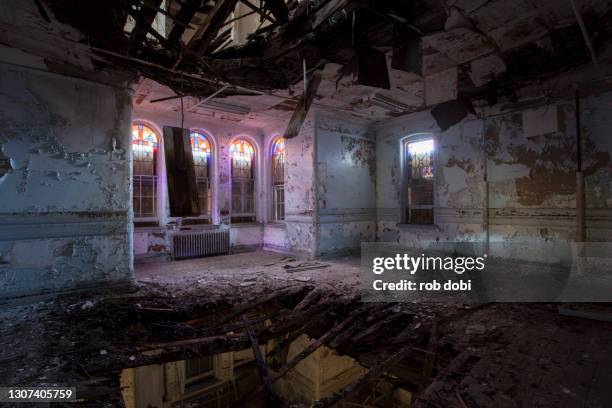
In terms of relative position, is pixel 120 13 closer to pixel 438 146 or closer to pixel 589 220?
pixel 438 146

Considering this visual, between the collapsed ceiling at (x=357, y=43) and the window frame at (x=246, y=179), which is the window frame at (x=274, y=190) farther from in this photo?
the collapsed ceiling at (x=357, y=43)

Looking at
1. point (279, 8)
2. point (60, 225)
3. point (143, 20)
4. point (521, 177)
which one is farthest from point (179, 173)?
point (521, 177)

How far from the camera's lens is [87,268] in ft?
16.5

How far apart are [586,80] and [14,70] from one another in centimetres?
929

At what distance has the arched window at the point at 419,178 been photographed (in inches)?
320

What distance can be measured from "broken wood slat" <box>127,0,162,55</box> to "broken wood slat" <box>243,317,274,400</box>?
159 inches

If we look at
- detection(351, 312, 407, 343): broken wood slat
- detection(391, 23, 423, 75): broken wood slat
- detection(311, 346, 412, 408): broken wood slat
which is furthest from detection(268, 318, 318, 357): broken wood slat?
detection(391, 23, 423, 75): broken wood slat

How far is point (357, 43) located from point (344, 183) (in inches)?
173

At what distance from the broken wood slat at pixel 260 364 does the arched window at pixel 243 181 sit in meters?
5.75

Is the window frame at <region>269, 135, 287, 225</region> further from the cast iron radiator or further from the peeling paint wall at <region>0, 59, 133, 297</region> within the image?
the peeling paint wall at <region>0, 59, 133, 297</region>

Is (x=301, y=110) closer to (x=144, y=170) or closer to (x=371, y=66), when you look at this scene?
(x=371, y=66)

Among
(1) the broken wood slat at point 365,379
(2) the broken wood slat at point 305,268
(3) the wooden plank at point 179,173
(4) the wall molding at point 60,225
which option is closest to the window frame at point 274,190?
(2) the broken wood slat at point 305,268

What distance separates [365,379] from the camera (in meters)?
2.75

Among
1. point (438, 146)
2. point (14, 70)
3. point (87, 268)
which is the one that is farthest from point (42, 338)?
point (438, 146)
